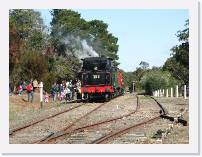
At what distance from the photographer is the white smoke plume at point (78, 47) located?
56.0 metres

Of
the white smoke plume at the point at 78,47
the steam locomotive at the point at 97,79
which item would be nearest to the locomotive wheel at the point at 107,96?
the steam locomotive at the point at 97,79

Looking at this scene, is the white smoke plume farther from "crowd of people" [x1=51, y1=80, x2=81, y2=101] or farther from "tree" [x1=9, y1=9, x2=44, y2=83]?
"crowd of people" [x1=51, y1=80, x2=81, y2=101]

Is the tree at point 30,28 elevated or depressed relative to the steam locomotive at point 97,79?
elevated

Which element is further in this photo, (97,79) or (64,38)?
(64,38)

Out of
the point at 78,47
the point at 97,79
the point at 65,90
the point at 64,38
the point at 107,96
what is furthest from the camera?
the point at 64,38

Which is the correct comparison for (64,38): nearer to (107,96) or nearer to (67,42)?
(67,42)

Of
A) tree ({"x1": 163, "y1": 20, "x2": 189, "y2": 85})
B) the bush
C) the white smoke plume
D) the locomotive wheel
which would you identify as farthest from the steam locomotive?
the white smoke plume

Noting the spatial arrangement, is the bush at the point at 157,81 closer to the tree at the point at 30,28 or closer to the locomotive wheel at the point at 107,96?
the tree at the point at 30,28

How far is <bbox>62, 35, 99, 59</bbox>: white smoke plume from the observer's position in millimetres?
56000

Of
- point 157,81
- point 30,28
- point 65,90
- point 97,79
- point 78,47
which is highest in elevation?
point 30,28

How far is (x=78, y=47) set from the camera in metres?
58.5

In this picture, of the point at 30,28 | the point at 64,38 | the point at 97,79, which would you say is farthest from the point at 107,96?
the point at 64,38
